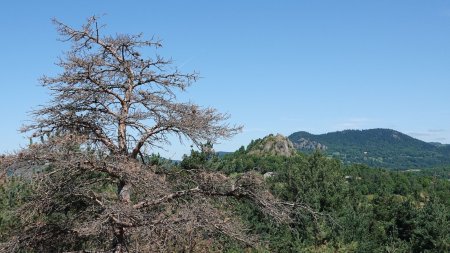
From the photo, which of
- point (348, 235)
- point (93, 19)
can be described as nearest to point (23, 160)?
point (93, 19)

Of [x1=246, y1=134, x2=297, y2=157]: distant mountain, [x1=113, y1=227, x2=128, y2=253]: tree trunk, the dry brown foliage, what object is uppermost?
[x1=246, y1=134, x2=297, y2=157]: distant mountain

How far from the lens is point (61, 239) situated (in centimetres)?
870

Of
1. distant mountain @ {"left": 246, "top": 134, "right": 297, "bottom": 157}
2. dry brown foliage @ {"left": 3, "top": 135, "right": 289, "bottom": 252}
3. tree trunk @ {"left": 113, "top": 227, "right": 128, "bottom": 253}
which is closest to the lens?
dry brown foliage @ {"left": 3, "top": 135, "right": 289, "bottom": 252}

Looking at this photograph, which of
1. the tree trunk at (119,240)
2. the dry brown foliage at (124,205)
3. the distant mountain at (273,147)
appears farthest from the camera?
the distant mountain at (273,147)

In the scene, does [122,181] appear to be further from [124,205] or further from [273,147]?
[273,147]

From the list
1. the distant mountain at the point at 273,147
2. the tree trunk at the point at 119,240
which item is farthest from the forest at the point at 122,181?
the distant mountain at the point at 273,147

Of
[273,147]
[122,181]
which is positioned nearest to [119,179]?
[122,181]

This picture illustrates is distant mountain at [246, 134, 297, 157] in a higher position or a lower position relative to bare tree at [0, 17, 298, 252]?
higher

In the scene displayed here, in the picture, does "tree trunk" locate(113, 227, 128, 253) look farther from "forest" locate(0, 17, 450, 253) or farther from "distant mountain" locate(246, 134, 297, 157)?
"distant mountain" locate(246, 134, 297, 157)

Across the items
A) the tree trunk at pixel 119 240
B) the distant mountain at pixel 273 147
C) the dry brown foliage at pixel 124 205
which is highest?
the distant mountain at pixel 273 147

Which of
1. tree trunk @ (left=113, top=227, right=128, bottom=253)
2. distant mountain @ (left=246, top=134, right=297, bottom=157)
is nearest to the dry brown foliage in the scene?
tree trunk @ (left=113, top=227, right=128, bottom=253)

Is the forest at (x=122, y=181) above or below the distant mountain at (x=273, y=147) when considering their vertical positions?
below

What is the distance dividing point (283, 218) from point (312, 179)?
38726 millimetres

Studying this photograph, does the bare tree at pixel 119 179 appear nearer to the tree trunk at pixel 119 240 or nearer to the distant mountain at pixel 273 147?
the tree trunk at pixel 119 240
